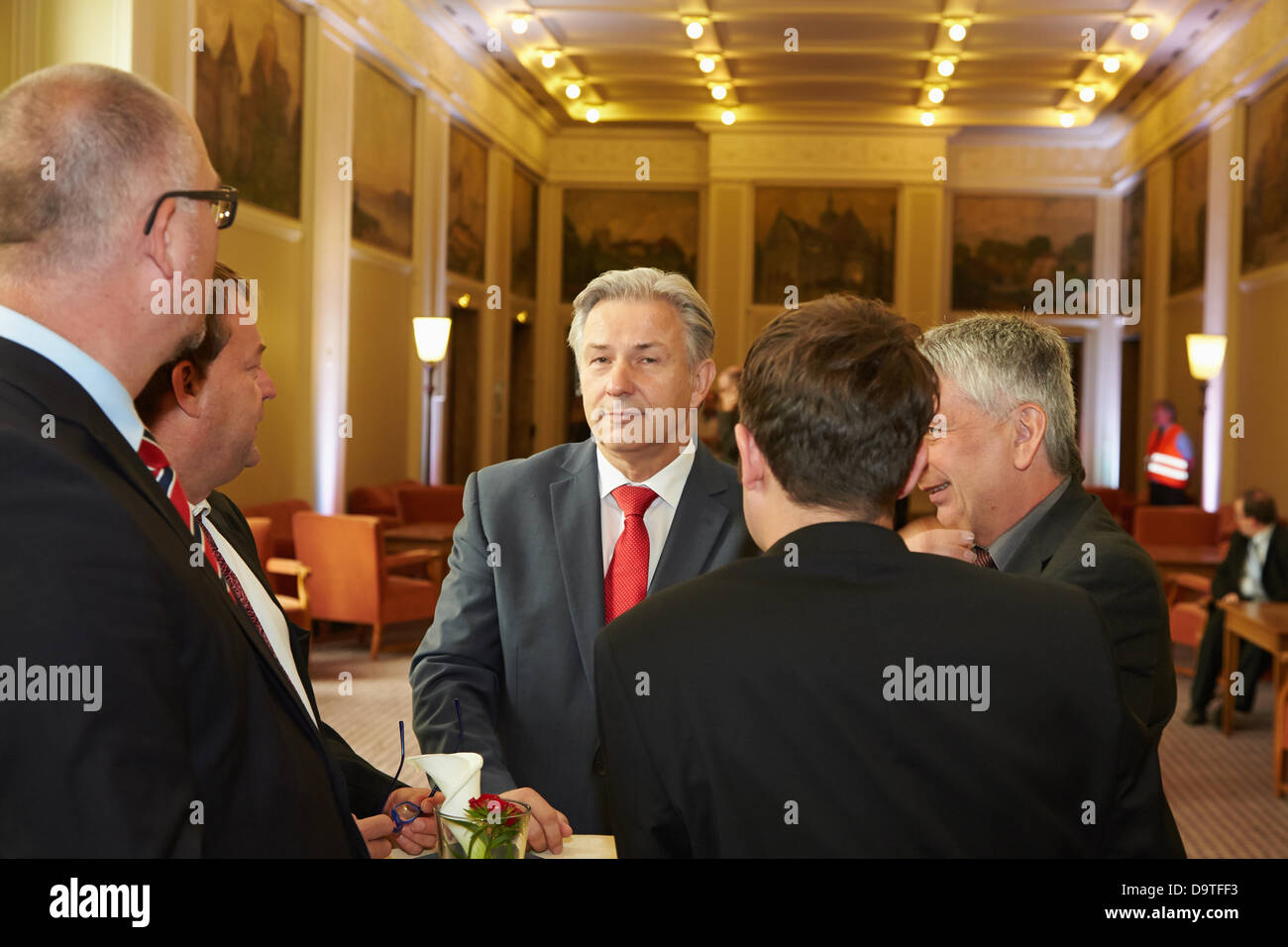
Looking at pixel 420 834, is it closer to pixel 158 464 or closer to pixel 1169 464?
pixel 158 464

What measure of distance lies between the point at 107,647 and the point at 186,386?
38.6 inches

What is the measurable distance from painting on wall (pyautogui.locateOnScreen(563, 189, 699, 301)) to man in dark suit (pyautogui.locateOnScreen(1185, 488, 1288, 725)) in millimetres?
12518

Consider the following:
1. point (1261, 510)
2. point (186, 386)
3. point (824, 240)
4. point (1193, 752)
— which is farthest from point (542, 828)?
point (824, 240)

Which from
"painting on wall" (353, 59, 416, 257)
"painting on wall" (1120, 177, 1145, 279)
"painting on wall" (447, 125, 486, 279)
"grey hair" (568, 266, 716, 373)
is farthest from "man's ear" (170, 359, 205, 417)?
"painting on wall" (1120, 177, 1145, 279)

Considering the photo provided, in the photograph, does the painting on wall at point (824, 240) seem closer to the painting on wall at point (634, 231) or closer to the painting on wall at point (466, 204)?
A: the painting on wall at point (634, 231)

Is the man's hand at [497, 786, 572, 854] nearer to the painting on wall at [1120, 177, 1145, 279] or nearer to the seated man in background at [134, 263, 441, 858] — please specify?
the seated man in background at [134, 263, 441, 858]

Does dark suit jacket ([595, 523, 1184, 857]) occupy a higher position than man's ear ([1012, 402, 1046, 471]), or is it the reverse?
man's ear ([1012, 402, 1046, 471])

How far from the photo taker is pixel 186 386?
6.41 feet

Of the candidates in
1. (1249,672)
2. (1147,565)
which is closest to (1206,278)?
(1249,672)

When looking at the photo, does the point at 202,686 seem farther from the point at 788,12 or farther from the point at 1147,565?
the point at 788,12

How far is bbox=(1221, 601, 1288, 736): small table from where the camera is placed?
6.31 meters

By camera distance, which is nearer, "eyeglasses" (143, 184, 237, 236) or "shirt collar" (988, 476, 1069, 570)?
"eyeglasses" (143, 184, 237, 236)

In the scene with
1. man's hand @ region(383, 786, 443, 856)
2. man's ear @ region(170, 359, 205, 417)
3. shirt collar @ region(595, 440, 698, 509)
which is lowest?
man's hand @ region(383, 786, 443, 856)

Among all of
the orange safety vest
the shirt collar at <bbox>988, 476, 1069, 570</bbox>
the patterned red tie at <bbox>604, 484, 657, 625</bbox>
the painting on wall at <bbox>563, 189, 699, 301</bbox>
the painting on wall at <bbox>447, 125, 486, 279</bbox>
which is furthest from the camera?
→ the painting on wall at <bbox>563, 189, 699, 301</bbox>
